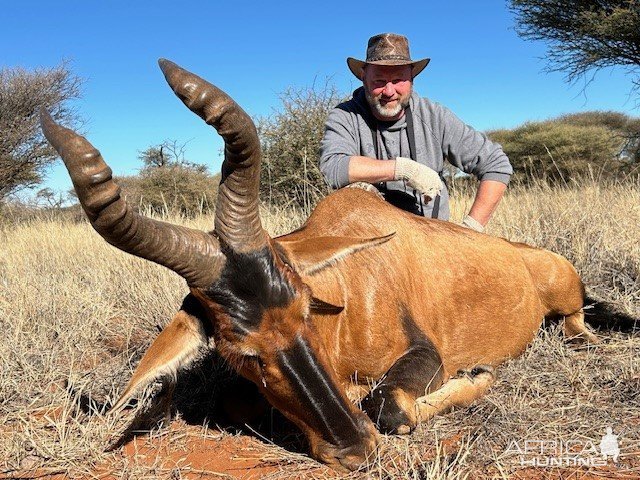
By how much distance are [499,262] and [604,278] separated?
1656 millimetres

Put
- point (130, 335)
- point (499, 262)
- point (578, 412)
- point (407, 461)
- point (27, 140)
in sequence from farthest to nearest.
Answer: point (27, 140) → point (130, 335) → point (499, 262) → point (578, 412) → point (407, 461)

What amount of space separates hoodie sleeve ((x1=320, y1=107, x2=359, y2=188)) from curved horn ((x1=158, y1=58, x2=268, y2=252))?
2368 mm

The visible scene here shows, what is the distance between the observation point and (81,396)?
385 centimetres

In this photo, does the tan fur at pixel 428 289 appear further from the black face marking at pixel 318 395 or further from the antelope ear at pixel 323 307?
the black face marking at pixel 318 395

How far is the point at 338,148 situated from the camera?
5.30m

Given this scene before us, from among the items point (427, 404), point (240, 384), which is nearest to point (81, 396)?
point (240, 384)

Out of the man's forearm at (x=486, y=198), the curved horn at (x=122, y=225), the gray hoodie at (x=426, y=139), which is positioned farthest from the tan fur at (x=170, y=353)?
the man's forearm at (x=486, y=198)

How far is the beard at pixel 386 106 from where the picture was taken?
534 centimetres

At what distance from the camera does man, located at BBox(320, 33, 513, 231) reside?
17.4 ft

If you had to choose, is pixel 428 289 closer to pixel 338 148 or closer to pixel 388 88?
pixel 338 148

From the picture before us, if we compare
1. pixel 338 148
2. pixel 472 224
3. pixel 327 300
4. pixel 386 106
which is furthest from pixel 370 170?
pixel 327 300

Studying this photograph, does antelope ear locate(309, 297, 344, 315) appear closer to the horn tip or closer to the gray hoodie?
the horn tip

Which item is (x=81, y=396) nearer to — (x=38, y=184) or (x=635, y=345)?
(x=635, y=345)

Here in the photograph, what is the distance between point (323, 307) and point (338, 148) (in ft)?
8.56
